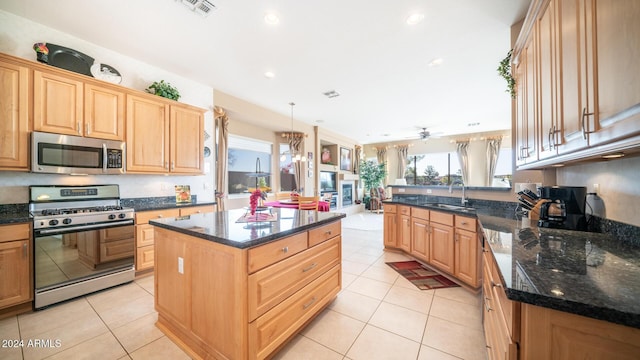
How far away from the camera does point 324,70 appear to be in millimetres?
3445

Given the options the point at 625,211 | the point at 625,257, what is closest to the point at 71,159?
the point at 625,257

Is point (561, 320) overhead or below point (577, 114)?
below

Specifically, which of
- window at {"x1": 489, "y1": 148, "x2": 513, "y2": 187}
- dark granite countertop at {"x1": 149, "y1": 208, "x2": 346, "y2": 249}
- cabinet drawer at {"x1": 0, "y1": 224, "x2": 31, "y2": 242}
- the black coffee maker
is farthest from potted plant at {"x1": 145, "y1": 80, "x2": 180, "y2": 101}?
window at {"x1": 489, "y1": 148, "x2": 513, "y2": 187}

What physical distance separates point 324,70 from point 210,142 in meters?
2.37

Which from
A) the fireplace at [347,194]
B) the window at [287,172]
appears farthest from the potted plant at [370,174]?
the window at [287,172]

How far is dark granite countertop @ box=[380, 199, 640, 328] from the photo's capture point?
68 cm

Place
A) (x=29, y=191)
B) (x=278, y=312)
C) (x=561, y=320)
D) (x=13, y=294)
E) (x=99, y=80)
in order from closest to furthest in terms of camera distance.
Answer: (x=561, y=320) → (x=278, y=312) → (x=13, y=294) → (x=29, y=191) → (x=99, y=80)

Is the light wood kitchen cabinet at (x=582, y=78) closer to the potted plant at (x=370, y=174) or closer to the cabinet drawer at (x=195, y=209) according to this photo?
the cabinet drawer at (x=195, y=209)

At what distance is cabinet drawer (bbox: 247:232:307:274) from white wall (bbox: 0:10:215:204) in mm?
2864

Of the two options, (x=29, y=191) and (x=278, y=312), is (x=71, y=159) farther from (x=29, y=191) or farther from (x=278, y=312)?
(x=278, y=312)

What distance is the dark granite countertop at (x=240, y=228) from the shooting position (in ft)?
4.54

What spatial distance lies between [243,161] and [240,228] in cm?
403

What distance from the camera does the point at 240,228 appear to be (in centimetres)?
166

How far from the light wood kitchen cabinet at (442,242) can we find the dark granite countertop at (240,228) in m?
1.63
